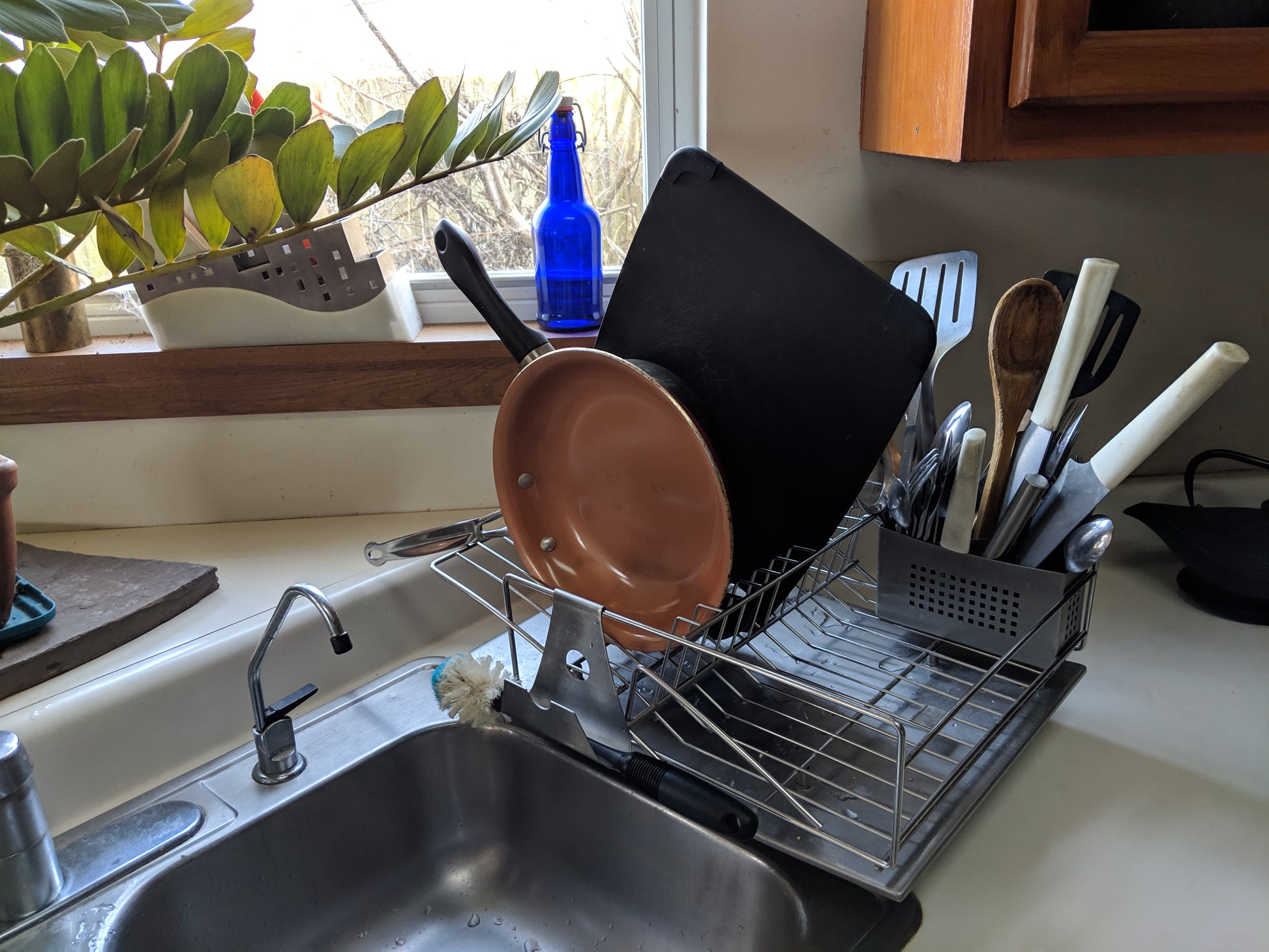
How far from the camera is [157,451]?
1037mm

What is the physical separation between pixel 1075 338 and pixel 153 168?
61 centimetres

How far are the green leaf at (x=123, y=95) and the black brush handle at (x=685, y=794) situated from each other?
50 cm

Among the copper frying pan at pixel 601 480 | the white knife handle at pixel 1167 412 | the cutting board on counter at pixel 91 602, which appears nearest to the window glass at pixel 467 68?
the copper frying pan at pixel 601 480

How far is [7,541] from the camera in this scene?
2.46 ft

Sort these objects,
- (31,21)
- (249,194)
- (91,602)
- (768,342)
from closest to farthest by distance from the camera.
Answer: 1. (31,21)
2. (249,194)
3. (768,342)
4. (91,602)

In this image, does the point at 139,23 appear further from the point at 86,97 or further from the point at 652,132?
the point at 652,132

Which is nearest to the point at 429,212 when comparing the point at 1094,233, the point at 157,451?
the point at 157,451

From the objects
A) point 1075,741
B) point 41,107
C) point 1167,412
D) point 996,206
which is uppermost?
point 41,107

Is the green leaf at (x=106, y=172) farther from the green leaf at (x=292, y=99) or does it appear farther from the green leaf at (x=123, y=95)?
the green leaf at (x=292, y=99)

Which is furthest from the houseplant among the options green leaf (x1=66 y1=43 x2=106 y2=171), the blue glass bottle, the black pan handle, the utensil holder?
the utensil holder

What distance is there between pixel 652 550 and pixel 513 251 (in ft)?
1.69

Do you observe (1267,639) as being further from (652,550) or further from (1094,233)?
(652,550)

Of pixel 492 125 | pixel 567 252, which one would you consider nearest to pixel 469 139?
pixel 492 125

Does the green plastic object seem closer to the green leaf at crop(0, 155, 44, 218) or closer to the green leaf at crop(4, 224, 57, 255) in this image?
the green leaf at crop(4, 224, 57, 255)
